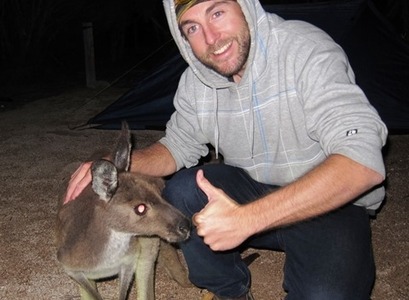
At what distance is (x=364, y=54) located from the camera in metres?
4.46

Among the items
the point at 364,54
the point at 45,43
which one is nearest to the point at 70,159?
the point at 364,54

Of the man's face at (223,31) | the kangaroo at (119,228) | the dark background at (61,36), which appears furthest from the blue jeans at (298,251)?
the dark background at (61,36)

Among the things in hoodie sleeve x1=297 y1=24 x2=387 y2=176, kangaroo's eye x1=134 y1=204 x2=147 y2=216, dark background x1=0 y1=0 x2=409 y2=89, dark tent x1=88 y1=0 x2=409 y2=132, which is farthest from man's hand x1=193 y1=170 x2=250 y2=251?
dark background x1=0 y1=0 x2=409 y2=89

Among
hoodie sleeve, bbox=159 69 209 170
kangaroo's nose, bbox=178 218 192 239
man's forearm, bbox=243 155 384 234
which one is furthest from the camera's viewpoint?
hoodie sleeve, bbox=159 69 209 170

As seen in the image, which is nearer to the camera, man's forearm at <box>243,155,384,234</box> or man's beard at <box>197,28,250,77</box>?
man's forearm at <box>243,155,384,234</box>

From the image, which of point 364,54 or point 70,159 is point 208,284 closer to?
point 70,159

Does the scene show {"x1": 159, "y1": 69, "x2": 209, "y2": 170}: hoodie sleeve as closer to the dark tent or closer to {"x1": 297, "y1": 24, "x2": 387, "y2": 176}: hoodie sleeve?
{"x1": 297, "y1": 24, "x2": 387, "y2": 176}: hoodie sleeve

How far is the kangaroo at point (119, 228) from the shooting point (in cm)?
221

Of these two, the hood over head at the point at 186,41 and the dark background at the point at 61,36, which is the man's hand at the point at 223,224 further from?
the dark background at the point at 61,36

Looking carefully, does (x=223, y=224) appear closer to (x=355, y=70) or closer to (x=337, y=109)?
(x=337, y=109)

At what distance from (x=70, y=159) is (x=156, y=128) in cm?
87

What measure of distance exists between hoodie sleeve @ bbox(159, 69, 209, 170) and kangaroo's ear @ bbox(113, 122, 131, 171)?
211 mm

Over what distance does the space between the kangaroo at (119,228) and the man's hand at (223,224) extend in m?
0.57

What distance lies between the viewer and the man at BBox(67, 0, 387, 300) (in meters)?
1.60
